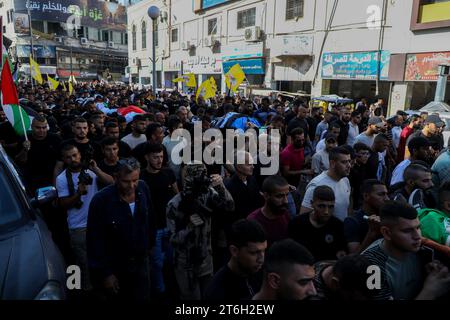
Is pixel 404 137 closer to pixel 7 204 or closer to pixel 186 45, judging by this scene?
pixel 7 204

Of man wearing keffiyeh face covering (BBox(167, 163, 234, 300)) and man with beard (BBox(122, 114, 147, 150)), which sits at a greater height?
man with beard (BBox(122, 114, 147, 150))

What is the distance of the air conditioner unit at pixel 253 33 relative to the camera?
22.8m

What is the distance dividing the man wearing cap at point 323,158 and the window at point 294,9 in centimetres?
1666

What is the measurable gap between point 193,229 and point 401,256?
62.5 inches

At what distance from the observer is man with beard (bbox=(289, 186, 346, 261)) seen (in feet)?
9.81

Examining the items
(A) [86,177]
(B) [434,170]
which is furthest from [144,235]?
(B) [434,170]

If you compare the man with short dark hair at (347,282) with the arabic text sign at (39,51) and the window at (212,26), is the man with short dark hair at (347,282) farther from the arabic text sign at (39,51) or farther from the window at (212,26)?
the arabic text sign at (39,51)

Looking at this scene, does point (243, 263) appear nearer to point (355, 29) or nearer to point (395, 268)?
point (395, 268)

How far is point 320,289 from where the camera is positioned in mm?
2117

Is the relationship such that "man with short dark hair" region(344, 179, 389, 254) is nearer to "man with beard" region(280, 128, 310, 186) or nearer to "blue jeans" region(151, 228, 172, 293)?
"blue jeans" region(151, 228, 172, 293)

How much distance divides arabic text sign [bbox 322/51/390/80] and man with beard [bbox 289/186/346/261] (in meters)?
14.9

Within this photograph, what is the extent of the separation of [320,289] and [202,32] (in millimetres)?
29707

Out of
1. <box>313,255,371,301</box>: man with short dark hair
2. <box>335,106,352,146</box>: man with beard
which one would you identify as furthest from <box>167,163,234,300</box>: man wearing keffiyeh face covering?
<box>335,106,352,146</box>: man with beard

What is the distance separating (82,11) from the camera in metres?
58.5
